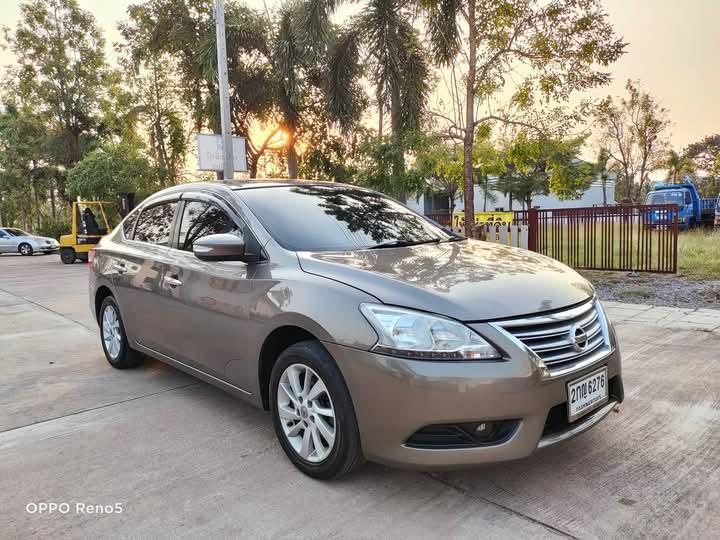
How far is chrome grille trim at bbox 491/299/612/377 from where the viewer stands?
2.44 metres

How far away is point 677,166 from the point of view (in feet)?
115

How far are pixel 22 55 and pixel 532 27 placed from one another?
34363 mm

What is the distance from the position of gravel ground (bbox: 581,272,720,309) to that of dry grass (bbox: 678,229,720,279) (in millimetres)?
466

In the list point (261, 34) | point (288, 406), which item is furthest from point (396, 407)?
point (261, 34)

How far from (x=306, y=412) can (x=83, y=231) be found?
64.6ft

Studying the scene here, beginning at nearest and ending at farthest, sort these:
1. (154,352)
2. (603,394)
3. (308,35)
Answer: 1. (603,394)
2. (154,352)
3. (308,35)

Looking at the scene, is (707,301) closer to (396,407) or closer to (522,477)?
(522,477)

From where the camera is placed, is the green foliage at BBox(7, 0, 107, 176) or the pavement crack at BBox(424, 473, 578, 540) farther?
the green foliage at BBox(7, 0, 107, 176)

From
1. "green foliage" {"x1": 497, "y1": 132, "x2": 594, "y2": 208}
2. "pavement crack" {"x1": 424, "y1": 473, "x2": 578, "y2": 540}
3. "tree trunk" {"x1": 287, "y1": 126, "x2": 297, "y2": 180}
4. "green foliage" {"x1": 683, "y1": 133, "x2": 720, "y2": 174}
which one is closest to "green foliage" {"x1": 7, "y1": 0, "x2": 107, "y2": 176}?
"tree trunk" {"x1": 287, "y1": 126, "x2": 297, "y2": 180}

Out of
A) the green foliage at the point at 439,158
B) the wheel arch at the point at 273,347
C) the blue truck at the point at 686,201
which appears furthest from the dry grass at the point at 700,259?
the blue truck at the point at 686,201

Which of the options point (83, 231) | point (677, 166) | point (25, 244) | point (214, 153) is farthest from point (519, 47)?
point (677, 166)

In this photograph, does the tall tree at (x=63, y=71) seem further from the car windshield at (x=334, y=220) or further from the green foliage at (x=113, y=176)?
the car windshield at (x=334, y=220)

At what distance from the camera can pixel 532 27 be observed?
9078 mm

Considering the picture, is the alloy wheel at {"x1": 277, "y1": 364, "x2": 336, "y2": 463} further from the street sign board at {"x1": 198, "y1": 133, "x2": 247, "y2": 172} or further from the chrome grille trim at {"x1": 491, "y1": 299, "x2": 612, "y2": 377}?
the street sign board at {"x1": 198, "y1": 133, "x2": 247, "y2": 172}
